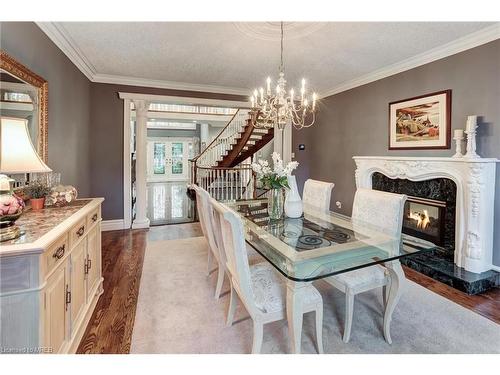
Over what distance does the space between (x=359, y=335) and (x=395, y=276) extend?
50 cm

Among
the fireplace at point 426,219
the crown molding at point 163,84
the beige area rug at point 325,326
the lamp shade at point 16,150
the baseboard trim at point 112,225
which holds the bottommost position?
the beige area rug at point 325,326

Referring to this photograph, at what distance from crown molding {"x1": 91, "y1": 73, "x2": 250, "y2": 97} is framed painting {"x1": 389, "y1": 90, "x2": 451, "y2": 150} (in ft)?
8.66

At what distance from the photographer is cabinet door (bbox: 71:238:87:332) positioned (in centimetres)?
169

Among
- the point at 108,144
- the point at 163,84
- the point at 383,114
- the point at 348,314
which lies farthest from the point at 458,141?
the point at 108,144

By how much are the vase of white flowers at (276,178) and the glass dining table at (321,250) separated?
0.14 metres

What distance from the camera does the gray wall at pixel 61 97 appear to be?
83.7 inches

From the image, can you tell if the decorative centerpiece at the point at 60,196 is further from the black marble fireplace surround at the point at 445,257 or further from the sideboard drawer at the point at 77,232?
the black marble fireplace surround at the point at 445,257

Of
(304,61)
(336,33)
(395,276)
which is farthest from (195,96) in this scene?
(395,276)

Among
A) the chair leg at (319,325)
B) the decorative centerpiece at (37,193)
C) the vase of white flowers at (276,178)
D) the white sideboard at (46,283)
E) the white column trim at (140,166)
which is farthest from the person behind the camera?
the white column trim at (140,166)

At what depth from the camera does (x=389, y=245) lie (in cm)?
189

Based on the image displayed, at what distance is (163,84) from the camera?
14.8 ft

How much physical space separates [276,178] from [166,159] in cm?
1086

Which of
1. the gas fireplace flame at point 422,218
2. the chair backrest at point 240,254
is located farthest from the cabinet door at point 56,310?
the gas fireplace flame at point 422,218
